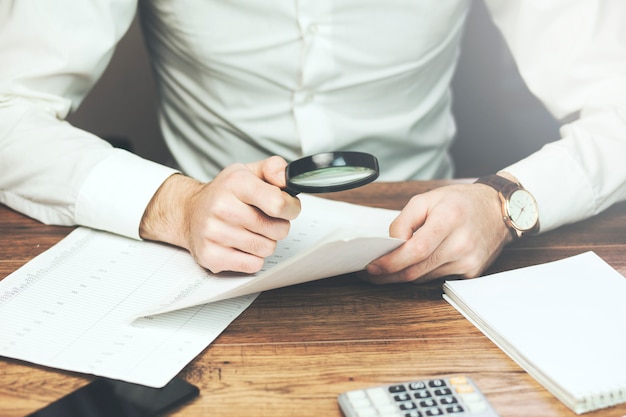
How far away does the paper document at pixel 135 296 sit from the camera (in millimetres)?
791

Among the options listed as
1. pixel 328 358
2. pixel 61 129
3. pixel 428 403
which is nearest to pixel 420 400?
pixel 428 403

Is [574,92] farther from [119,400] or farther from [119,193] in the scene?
[119,400]

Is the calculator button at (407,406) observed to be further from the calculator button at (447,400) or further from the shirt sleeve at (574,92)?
the shirt sleeve at (574,92)

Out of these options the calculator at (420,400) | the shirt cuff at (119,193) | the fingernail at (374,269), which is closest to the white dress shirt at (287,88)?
the shirt cuff at (119,193)

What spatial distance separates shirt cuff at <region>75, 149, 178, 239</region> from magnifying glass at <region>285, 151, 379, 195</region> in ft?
1.04

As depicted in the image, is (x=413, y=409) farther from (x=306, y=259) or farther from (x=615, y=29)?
(x=615, y=29)

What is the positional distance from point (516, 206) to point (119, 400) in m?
0.64

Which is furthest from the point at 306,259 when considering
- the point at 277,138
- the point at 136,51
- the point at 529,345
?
the point at 136,51

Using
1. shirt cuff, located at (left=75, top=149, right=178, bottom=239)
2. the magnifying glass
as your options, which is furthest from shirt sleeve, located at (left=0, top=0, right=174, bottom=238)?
the magnifying glass

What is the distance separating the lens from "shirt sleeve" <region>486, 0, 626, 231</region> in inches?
44.5

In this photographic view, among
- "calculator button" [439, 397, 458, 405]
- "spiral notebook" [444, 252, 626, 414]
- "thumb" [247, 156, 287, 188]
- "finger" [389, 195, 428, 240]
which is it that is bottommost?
"calculator button" [439, 397, 458, 405]

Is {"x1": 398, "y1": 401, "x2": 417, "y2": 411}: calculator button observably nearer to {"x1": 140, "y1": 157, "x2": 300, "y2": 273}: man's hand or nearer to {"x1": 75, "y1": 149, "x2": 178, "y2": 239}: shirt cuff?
{"x1": 140, "y1": 157, "x2": 300, "y2": 273}: man's hand

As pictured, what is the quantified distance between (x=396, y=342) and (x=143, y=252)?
41 centimetres

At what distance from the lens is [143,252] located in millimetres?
1040
